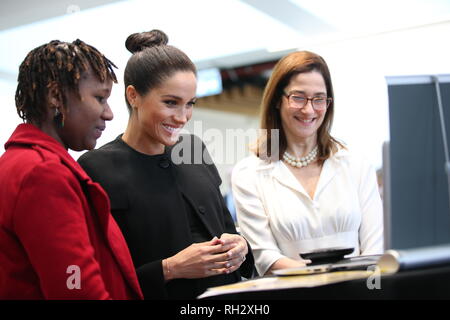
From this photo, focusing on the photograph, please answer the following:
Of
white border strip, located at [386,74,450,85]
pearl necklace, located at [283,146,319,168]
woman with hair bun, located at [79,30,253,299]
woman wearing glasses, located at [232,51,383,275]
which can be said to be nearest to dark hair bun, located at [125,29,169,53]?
woman with hair bun, located at [79,30,253,299]

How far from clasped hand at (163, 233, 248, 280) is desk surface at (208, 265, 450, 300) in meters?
0.45

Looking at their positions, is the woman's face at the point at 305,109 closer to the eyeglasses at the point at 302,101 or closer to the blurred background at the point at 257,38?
the eyeglasses at the point at 302,101

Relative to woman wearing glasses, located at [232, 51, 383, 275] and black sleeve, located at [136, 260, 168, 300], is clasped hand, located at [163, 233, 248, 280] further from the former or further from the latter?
woman wearing glasses, located at [232, 51, 383, 275]

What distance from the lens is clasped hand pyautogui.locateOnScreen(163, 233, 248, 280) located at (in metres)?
1.67

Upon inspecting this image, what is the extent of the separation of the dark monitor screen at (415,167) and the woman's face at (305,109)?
1.10 metres

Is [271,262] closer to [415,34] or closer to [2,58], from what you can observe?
[415,34]

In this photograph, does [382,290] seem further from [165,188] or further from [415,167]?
[165,188]

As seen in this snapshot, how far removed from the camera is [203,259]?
5.45ft

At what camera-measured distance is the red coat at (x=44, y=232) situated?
1191 millimetres

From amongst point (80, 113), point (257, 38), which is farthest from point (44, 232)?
point (257, 38)

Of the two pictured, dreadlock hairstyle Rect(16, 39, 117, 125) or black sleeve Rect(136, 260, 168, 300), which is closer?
dreadlock hairstyle Rect(16, 39, 117, 125)

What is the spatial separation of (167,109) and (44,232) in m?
0.80
